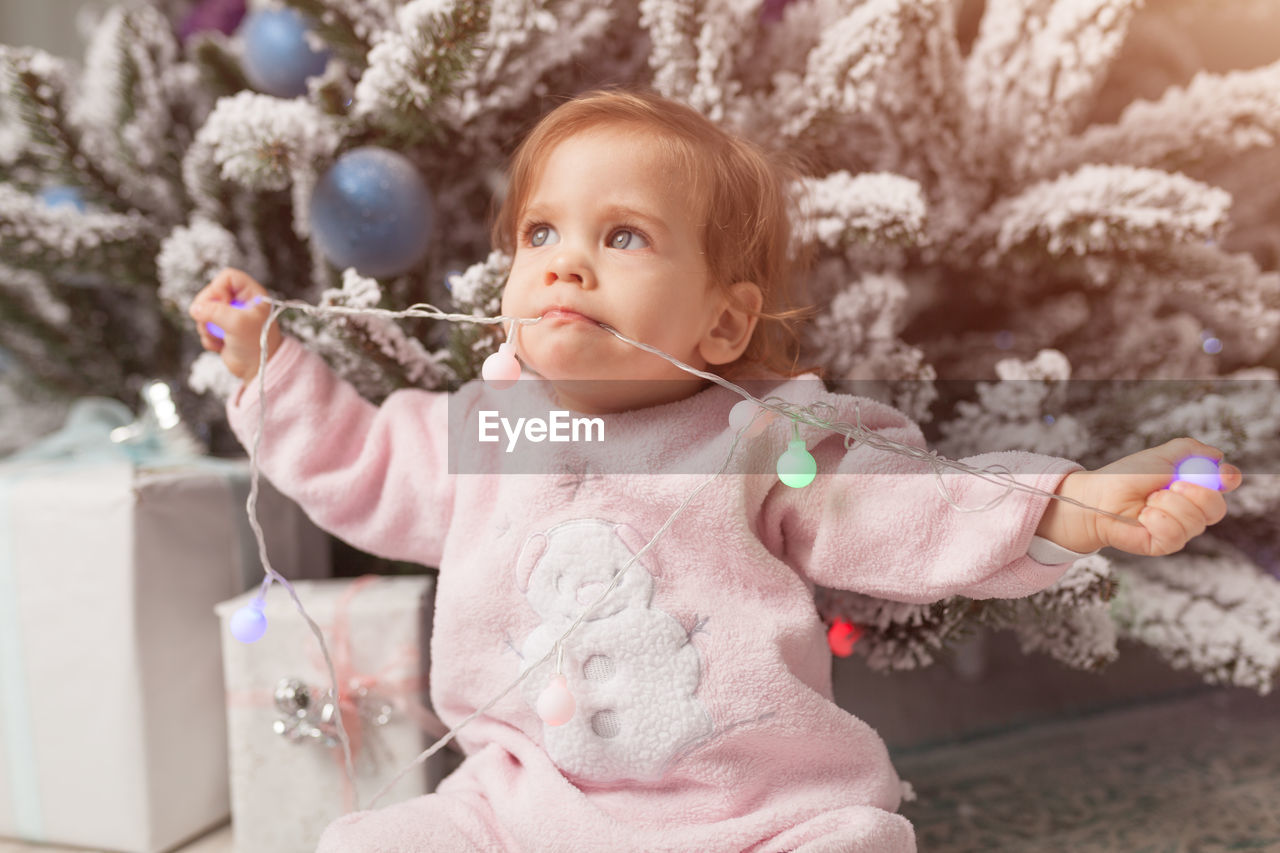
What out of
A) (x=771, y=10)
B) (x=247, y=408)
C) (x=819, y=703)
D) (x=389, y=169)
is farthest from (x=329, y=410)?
(x=771, y=10)

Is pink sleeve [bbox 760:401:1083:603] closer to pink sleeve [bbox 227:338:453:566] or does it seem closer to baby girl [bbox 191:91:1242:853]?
baby girl [bbox 191:91:1242:853]

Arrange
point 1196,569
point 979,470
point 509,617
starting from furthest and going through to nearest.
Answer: point 1196,569 → point 509,617 → point 979,470

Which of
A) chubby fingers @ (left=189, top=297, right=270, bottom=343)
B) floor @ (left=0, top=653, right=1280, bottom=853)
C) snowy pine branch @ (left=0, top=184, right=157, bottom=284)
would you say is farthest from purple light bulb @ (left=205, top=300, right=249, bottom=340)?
floor @ (left=0, top=653, right=1280, bottom=853)

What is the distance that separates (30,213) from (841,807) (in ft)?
2.91

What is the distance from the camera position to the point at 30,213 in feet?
2.91

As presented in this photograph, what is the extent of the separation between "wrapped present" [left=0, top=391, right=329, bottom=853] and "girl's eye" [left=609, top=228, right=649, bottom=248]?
1.53 feet

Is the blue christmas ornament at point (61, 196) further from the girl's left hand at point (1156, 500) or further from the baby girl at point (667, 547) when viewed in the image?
the girl's left hand at point (1156, 500)

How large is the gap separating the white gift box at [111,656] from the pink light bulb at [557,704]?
42cm

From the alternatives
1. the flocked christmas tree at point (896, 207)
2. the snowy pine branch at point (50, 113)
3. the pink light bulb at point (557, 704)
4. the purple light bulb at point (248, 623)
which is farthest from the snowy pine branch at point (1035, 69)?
the snowy pine branch at point (50, 113)

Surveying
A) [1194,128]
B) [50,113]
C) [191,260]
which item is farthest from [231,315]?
[1194,128]

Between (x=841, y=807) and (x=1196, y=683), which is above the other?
(x=841, y=807)

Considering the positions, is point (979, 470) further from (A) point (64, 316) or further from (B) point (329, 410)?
(A) point (64, 316)

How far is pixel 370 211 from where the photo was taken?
2.60 feet

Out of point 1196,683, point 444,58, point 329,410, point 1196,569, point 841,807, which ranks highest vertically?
point 444,58
